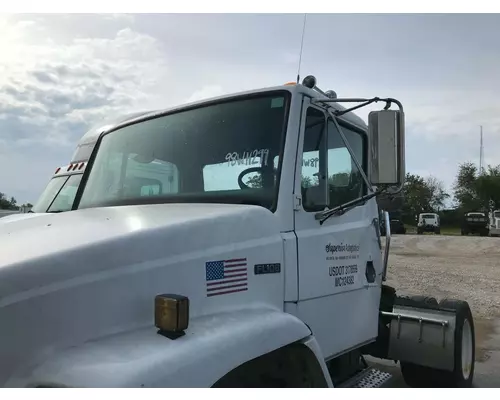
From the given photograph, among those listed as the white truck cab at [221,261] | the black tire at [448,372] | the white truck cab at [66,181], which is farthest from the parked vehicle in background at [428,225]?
the white truck cab at [221,261]

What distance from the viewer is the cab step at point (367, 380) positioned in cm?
361

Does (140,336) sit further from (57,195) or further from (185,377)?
(57,195)

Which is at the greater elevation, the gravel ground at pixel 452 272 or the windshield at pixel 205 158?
the windshield at pixel 205 158

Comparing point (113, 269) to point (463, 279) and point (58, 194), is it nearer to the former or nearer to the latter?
point (58, 194)

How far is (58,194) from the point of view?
32.1ft

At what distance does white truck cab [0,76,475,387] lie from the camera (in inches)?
77.3

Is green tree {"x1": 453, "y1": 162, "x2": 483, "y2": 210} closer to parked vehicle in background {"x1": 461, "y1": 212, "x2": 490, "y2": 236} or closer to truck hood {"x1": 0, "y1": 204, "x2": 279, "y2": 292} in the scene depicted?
parked vehicle in background {"x1": 461, "y1": 212, "x2": 490, "y2": 236}

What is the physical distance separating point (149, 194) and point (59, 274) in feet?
4.26

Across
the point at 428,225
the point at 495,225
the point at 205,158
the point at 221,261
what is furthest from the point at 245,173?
the point at 428,225

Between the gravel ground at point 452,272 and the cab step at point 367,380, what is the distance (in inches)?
230

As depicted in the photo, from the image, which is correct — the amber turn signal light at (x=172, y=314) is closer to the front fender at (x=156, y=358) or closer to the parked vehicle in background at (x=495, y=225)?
the front fender at (x=156, y=358)

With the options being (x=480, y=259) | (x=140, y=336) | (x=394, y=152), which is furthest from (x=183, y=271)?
(x=480, y=259)

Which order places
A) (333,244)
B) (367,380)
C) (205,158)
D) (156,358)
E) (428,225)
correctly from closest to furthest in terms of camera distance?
(156,358), (205,158), (333,244), (367,380), (428,225)

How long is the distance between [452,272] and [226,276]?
1411cm
